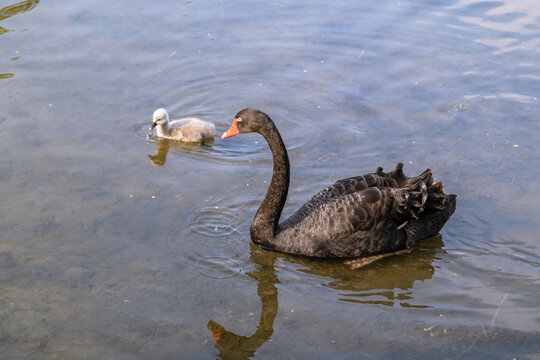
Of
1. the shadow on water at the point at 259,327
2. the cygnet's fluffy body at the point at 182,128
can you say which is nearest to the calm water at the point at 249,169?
the shadow on water at the point at 259,327

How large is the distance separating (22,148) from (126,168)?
1042mm

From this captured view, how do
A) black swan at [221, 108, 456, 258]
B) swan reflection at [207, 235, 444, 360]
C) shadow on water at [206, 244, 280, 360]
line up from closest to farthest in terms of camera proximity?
shadow on water at [206, 244, 280, 360], swan reflection at [207, 235, 444, 360], black swan at [221, 108, 456, 258]

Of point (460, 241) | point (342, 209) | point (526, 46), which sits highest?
point (526, 46)

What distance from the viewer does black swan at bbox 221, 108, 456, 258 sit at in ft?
16.4

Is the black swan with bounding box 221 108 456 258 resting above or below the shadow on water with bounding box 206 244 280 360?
above

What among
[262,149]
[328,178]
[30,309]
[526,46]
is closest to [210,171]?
[262,149]

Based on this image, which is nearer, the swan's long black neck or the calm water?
the calm water

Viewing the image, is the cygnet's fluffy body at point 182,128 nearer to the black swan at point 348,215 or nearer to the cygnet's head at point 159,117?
the cygnet's head at point 159,117

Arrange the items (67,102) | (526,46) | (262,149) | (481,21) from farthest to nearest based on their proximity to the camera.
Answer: (481,21) → (526,46) → (67,102) → (262,149)

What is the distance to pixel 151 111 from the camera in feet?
23.3

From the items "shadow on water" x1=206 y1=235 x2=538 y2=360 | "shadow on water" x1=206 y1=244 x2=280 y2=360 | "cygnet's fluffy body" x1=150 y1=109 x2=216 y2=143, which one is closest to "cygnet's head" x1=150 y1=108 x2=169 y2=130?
"cygnet's fluffy body" x1=150 y1=109 x2=216 y2=143

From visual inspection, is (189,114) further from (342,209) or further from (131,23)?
(342,209)

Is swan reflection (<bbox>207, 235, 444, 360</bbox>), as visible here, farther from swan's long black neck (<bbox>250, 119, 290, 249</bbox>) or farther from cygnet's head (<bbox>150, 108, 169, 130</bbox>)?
cygnet's head (<bbox>150, 108, 169, 130</bbox>)

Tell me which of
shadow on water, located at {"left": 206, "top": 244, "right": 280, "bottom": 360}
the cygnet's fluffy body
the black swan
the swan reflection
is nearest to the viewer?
shadow on water, located at {"left": 206, "top": 244, "right": 280, "bottom": 360}
